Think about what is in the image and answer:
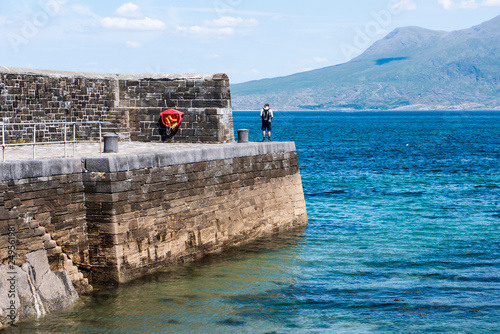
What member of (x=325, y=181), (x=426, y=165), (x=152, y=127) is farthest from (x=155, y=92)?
(x=426, y=165)

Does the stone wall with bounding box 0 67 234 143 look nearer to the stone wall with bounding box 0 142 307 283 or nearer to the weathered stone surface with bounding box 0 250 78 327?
the stone wall with bounding box 0 142 307 283

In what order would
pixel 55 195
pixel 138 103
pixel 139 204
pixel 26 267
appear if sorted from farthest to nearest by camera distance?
pixel 138 103 → pixel 139 204 → pixel 55 195 → pixel 26 267

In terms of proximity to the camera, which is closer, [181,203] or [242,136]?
[181,203]

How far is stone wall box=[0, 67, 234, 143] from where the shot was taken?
68.3 feet

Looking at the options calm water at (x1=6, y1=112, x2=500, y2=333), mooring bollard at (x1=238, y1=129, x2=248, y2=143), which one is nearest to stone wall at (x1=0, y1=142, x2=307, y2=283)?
calm water at (x1=6, y1=112, x2=500, y2=333)

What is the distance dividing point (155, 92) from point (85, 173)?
855cm

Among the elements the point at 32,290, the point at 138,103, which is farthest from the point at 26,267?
the point at 138,103

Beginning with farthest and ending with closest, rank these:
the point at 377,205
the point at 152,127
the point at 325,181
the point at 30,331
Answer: the point at 325,181
the point at 377,205
the point at 152,127
the point at 30,331

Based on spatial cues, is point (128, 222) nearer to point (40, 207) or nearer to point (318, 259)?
point (40, 207)

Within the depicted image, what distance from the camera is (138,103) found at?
74.4ft

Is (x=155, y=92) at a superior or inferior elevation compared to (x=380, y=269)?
superior

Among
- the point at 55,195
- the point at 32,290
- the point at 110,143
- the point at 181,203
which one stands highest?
the point at 110,143

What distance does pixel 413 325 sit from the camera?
43.4ft

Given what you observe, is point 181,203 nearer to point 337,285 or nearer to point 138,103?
point 337,285
